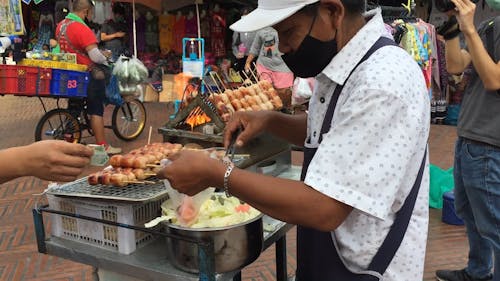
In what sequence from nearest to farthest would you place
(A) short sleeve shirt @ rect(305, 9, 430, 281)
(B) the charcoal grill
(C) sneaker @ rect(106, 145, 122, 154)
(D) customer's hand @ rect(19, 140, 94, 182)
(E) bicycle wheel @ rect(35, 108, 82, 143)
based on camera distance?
(A) short sleeve shirt @ rect(305, 9, 430, 281), (D) customer's hand @ rect(19, 140, 94, 182), (B) the charcoal grill, (E) bicycle wheel @ rect(35, 108, 82, 143), (C) sneaker @ rect(106, 145, 122, 154)

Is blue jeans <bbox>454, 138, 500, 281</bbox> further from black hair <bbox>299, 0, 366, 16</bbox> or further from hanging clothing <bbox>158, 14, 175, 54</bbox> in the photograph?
hanging clothing <bbox>158, 14, 175, 54</bbox>

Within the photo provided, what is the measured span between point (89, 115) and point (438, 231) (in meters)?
5.42

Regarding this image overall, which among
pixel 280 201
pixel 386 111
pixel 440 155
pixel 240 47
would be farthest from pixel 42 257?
pixel 240 47

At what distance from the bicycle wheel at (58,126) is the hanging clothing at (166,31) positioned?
596cm

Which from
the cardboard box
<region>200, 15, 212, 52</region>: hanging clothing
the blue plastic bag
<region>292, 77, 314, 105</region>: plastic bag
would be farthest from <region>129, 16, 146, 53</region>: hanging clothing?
<region>292, 77, 314, 105</region>: plastic bag

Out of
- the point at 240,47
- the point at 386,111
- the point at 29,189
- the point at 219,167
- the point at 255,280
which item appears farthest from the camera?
the point at 240,47

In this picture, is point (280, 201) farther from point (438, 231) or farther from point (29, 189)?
point (29, 189)

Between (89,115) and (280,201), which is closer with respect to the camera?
(280,201)

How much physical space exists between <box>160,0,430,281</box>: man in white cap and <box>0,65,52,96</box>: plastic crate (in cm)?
574

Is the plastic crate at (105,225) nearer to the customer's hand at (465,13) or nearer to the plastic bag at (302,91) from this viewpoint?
the customer's hand at (465,13)

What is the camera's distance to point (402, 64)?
1.44 m

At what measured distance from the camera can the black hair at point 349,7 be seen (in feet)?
4.87

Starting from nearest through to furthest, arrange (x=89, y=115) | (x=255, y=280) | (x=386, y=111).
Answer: (x=386, y=111) → (x=255, y=280) → (x=89, y=115)

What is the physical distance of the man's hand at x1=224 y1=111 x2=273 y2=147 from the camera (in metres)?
2.23
